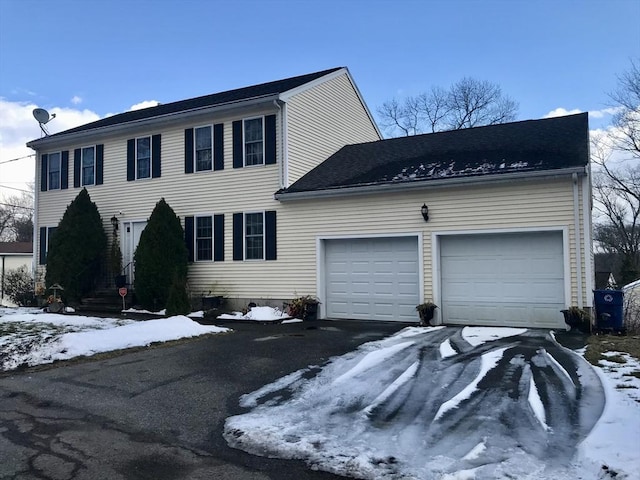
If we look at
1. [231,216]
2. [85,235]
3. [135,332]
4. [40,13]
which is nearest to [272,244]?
[231,216]

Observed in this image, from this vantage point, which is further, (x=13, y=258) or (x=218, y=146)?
(x=13, y=258)

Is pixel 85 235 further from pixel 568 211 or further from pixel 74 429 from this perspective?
pixel 568 211

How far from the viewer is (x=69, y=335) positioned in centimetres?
858

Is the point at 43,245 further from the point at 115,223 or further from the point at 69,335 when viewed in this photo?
the point at 69,335

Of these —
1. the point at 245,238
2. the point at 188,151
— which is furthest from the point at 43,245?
the point at 245,238

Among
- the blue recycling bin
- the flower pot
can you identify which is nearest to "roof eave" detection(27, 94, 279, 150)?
the flower pot

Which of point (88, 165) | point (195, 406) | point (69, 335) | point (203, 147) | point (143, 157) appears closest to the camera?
point (195, 406)

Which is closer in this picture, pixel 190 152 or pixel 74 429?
pixel 74 429

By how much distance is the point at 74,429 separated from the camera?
4805mm

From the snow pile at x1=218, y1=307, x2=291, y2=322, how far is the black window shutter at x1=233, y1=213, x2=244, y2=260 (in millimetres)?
1666

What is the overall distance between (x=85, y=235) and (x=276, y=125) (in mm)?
6730

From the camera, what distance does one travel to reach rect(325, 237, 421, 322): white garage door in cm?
1207

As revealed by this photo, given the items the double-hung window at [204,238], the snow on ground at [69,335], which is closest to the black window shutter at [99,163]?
the double-hung window at [204,238]

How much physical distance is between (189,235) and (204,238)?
52cm
